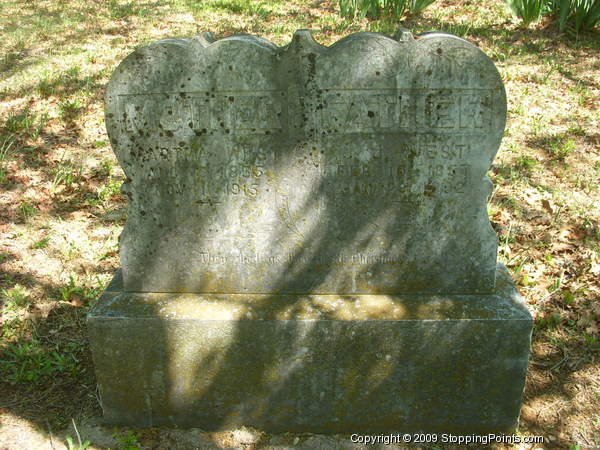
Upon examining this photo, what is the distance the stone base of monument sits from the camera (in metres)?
2.67

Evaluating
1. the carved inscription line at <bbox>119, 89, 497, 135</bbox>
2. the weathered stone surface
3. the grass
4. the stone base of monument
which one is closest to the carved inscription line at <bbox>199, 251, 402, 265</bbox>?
the weathered stone surface

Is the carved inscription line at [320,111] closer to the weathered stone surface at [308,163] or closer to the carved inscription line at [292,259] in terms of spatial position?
the weathered stone surface at [308,163]

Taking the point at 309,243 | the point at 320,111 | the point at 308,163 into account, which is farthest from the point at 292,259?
the point at 320,111

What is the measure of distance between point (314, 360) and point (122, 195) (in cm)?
293

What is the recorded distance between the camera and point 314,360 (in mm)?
2721

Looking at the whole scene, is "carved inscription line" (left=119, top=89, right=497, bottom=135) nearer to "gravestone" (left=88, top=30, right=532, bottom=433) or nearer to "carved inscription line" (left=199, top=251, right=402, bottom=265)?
"gravestone" (left=88, top=30, right=532, bottom=433)

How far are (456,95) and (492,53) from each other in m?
5.09

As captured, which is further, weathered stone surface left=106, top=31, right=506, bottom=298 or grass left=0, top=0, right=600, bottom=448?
grass left=0, top=0, right=600, bottom=448

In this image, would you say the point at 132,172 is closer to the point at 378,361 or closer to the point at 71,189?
the point at 378,361

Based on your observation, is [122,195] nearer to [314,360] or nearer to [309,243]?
[309,243]

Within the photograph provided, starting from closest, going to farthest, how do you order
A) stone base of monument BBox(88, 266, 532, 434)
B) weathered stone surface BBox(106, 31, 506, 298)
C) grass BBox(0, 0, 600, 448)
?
weathered stone surface BBox(106, 31, 506, 298) → stone base of monument BBox(88, 266, 532, 434) → grass BBox(0, 0, 600, 448)

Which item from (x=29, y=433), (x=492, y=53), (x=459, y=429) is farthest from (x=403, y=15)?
(x=29, y=433)

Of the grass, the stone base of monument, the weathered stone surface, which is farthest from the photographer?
the grass

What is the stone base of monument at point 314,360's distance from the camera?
8.76ft
